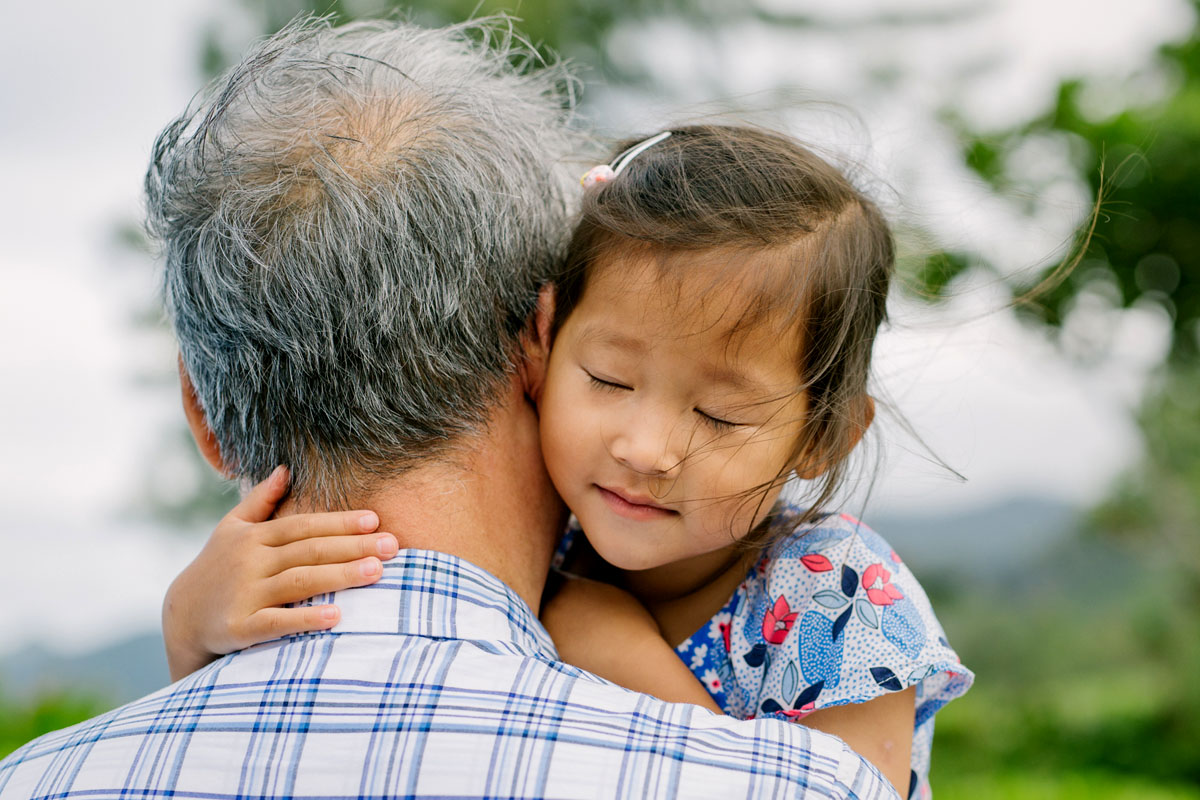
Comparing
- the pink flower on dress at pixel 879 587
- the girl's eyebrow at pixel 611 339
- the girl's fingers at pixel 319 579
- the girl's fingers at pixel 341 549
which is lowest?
the pink flower on dress at pixel 879 587

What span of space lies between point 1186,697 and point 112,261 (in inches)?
282

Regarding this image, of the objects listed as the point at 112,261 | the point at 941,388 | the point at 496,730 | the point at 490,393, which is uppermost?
the point at 490,393

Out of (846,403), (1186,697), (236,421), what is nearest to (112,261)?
(236,421)

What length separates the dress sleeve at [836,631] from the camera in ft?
5.13

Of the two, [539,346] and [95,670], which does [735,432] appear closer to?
[539,346]

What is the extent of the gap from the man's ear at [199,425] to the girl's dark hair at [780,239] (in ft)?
1.99

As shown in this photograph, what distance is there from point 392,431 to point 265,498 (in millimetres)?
213

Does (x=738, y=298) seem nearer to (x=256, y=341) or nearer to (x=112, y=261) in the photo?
(x=256, y=341)

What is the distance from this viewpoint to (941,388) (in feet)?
6.58

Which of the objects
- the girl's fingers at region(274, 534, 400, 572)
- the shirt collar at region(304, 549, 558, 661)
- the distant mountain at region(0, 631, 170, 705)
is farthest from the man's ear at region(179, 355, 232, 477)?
the distant mountain at region(0, 631, 170, 705)

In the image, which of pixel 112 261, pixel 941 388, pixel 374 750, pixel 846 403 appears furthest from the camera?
pixel 112 261

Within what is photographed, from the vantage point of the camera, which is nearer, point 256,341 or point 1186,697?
point 256,341

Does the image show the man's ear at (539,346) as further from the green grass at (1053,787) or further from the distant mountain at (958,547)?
the distant mountain at (958,547)

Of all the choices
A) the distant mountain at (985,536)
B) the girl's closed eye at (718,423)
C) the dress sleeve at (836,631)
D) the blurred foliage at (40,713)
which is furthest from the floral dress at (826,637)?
the distant mountain at (985,536)
